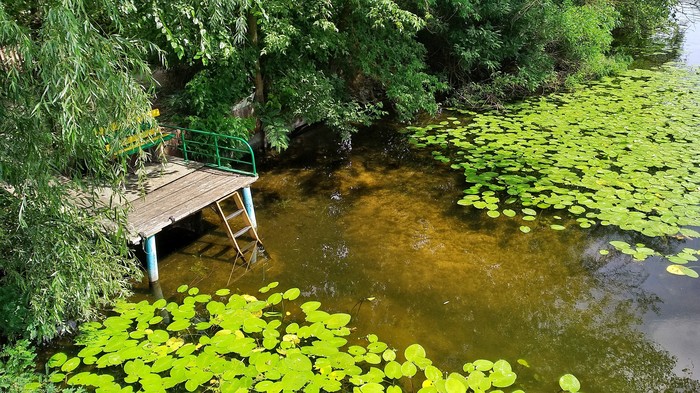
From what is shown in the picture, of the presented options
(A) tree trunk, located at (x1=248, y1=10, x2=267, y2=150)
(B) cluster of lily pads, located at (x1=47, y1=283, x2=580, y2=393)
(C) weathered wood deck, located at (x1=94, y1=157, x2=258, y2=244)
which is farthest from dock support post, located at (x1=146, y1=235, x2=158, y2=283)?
(A) tree trunk, located at (x1=248, y1=10, x2=267, y2=150)

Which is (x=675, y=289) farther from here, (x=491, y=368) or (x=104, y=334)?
(x=104, y=334)

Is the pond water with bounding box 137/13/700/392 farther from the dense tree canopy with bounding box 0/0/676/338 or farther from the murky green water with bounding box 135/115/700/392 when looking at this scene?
the dense tree canopy with bounding box 0/0/676/338

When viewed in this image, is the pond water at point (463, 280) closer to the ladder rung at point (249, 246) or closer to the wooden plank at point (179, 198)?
Result: the ladder rung at point (249, 246)

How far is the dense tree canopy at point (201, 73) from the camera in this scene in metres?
2.91

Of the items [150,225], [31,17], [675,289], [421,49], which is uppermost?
[31,17]

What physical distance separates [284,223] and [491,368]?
2936mm

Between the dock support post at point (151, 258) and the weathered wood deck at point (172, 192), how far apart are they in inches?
4.8

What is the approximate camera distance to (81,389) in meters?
3.28

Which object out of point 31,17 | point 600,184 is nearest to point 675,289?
point 600,184

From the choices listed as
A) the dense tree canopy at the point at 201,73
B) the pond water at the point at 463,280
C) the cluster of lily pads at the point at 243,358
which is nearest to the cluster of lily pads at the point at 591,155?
the pond water at the point at 463,280

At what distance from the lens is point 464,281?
470 cm

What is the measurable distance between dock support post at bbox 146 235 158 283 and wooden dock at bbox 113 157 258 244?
13 centimetres

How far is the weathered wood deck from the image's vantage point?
4395 millimetres

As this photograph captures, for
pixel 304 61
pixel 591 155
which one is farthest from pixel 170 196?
pixel 591 155
